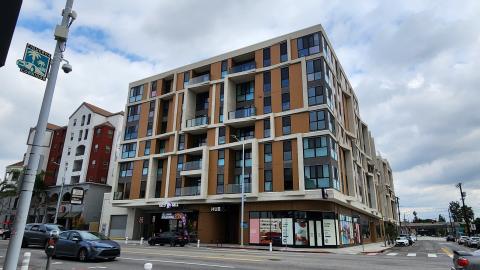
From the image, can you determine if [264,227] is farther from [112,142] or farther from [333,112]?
[112,142]

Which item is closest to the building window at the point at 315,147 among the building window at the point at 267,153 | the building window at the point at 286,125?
the building window at the point at 286,125

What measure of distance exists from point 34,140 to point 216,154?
33847 mm

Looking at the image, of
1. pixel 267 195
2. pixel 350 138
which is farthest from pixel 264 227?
pixel 350 138

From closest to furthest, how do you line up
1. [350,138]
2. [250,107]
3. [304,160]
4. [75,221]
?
[304,160] < [250,107] < [350,138] < [75,221]

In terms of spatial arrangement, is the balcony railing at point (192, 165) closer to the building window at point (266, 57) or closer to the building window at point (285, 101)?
the building window at point (285, 101)

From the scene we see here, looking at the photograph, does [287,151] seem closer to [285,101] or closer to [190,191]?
[285,101]

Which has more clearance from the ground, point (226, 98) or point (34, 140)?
point (226, 98)

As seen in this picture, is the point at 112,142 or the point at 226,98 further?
the point at 112,142

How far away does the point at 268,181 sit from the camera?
3672 centimetres

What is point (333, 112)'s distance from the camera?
126 feet

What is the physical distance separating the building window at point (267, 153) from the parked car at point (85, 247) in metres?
23.6

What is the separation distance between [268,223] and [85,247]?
23.4 metres

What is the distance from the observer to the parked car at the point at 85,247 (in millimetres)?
14828

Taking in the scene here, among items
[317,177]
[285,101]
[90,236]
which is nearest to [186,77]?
[285,101]
